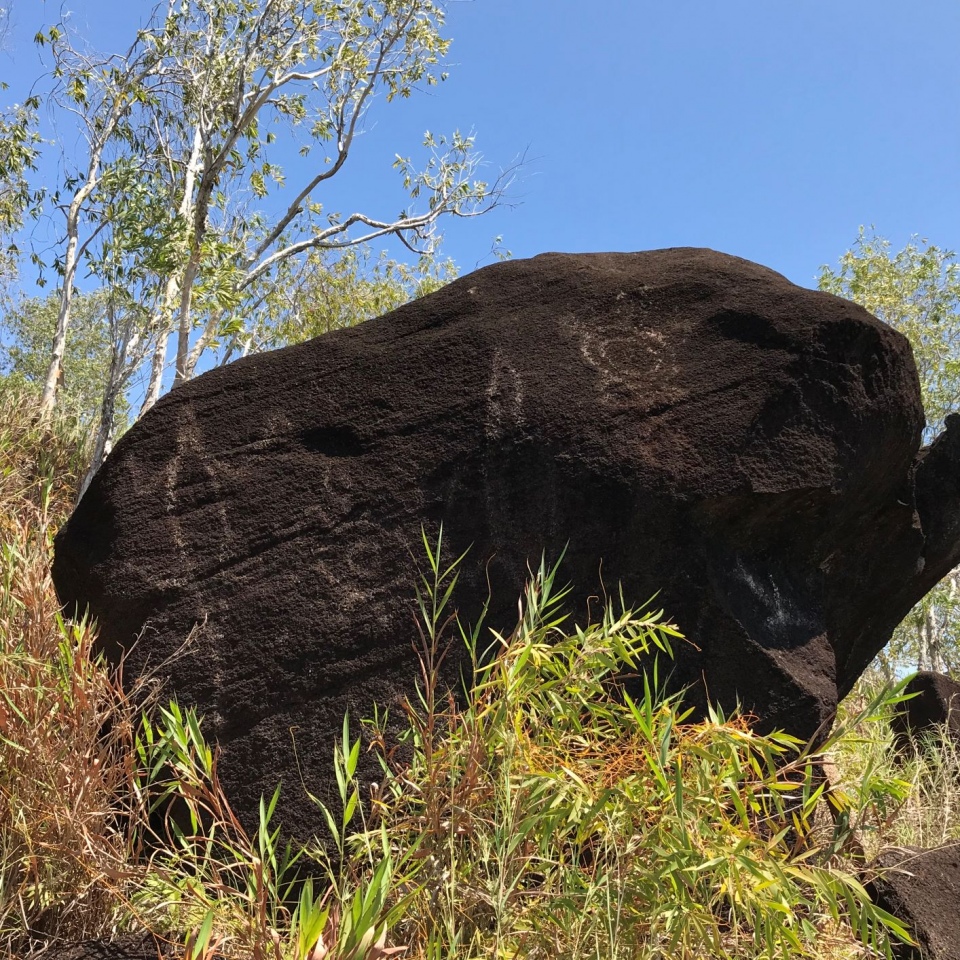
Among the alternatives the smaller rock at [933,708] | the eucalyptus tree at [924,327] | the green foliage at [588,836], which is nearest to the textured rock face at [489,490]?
the green foliage at [588,836]

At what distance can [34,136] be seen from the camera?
10.4 m

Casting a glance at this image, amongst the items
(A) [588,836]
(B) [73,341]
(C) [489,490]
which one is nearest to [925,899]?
(A) [588,836]

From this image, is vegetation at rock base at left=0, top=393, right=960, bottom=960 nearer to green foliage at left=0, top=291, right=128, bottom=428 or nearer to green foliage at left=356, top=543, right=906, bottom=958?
green foliage at left=356, top=543, right=906, bottom=958

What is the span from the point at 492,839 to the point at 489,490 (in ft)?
3.94

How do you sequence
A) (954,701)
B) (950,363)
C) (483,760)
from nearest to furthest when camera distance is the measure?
1. (483,760)
2. (954,701)
3. (950,363)

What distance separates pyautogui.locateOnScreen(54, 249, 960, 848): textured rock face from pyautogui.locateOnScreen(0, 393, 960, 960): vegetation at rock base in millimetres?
340

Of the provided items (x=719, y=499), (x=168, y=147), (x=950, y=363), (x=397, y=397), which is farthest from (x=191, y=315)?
(x=950, y=363)

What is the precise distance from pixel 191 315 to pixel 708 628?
22.6 ft

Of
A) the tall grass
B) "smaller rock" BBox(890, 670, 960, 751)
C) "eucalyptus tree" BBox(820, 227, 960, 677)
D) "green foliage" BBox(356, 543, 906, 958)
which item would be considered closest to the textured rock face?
"green foliage" BBox(356, 543, 906, 958)

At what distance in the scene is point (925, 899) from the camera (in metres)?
2.98

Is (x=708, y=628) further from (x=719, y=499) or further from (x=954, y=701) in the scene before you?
(x=954, y=701)

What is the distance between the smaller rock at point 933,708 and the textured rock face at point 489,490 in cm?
296

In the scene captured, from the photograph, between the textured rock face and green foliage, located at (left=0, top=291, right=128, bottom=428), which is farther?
green foliage, located at (left=0, top=291, right=128, bottom=428)

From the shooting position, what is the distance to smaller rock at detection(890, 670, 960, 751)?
5.51 metres
